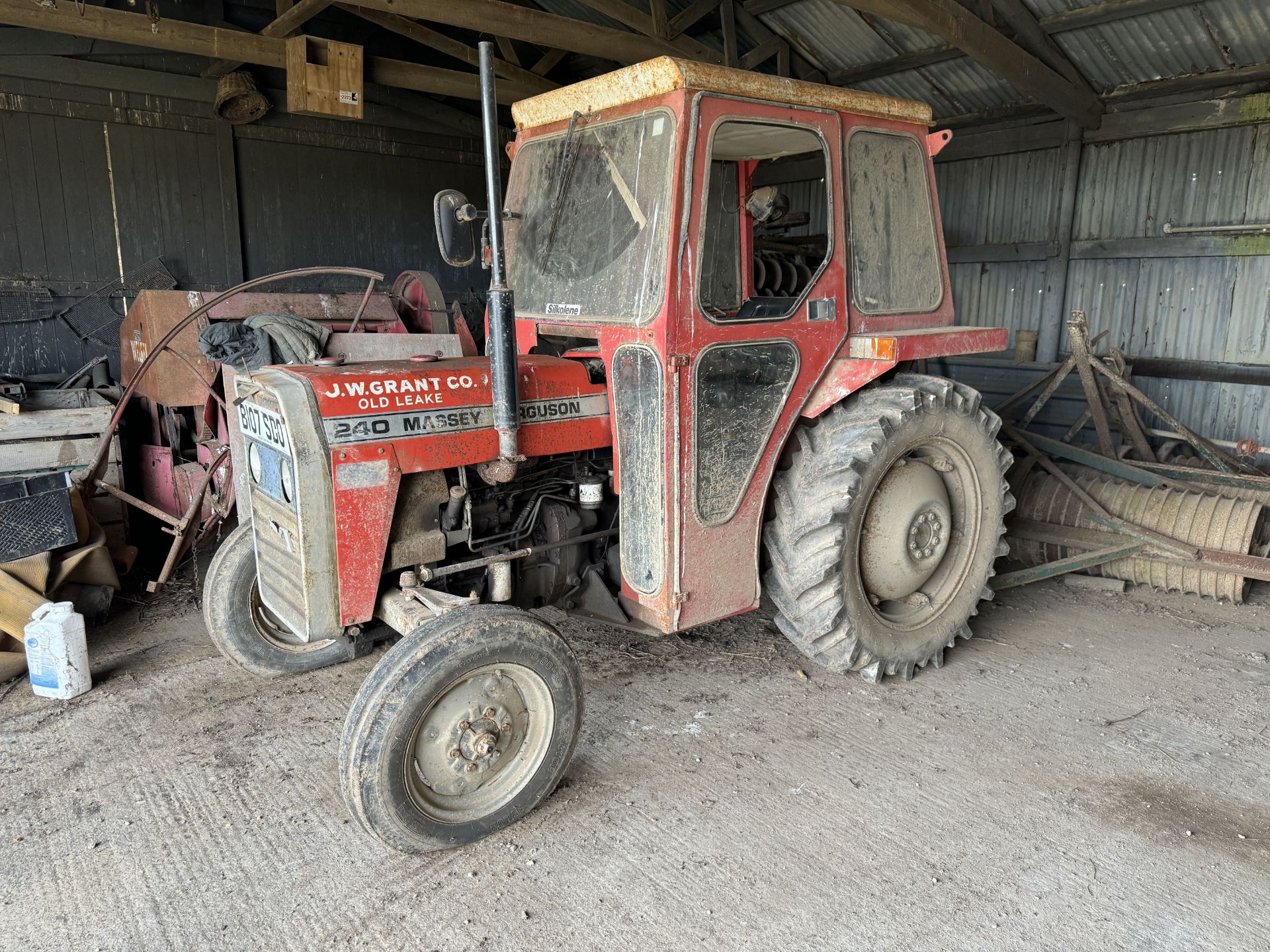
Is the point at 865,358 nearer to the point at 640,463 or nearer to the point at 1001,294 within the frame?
the point at 640,463

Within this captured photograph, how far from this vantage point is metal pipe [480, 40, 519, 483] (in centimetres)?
216

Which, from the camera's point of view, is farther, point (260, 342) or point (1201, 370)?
point (1201, 370)

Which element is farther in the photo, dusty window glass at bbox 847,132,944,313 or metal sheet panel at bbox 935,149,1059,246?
metal sheet panel at bbox 935,149,1059,246

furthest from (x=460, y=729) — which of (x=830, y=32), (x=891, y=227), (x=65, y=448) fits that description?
(x=830, y=32)

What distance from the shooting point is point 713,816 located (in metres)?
2.60

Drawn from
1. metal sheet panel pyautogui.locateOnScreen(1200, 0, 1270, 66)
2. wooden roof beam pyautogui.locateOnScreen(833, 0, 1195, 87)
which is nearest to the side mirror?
wooden roof beam pyautogui.locateOnScreen(833, 0, 1195, 87)

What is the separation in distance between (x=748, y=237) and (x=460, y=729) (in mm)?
2206

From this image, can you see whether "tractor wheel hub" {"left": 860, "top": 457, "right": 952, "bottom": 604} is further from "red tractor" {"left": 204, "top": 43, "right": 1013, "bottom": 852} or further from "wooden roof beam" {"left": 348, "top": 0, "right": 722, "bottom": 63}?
"wooden roof beam" {"left": 348, "top": 0, "right": 722, "bottom": 63}

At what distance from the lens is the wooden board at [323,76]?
19.0 ft

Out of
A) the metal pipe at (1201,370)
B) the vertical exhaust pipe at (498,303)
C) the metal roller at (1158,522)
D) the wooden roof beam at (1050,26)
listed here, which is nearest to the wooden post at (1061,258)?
the metal pipe at (1201,370)

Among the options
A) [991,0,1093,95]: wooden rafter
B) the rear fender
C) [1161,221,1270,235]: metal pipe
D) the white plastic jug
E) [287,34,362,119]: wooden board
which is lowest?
the white plastic jug

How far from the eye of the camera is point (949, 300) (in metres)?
3.51

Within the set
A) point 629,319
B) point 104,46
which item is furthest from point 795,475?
point 104,46

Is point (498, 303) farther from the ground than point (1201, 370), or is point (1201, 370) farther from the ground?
point (498, 303)
